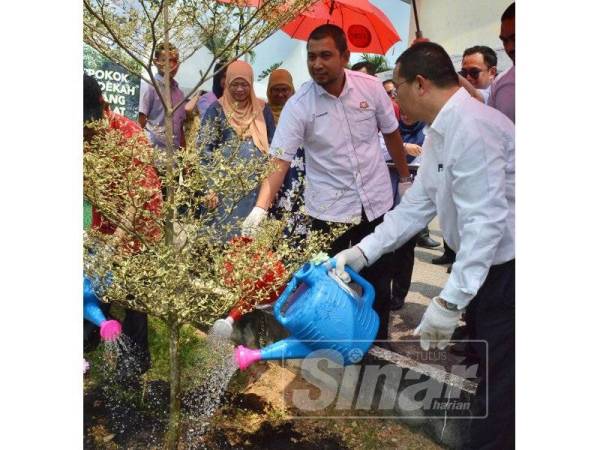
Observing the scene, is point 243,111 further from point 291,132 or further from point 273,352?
point 273,352

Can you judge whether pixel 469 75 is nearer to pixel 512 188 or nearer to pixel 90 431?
pixel 512 188

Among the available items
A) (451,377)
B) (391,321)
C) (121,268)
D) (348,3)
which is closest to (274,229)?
(121,268)

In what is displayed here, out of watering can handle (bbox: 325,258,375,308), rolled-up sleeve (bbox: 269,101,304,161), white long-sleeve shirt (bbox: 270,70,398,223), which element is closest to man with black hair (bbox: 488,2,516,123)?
white long-sleeve shirt (bbox: 270,70,398,223)

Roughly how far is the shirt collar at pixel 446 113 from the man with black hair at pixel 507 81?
69 cm

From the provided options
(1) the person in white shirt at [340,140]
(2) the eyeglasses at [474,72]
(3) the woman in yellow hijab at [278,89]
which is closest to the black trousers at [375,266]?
(1) the person in white shirt at [340,140]

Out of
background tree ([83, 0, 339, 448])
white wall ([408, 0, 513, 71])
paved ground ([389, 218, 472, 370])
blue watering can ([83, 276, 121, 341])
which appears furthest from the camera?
white wall ([408, 0, 513, 71])

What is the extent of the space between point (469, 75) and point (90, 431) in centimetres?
348

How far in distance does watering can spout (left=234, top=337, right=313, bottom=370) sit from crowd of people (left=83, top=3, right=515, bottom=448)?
0.38m

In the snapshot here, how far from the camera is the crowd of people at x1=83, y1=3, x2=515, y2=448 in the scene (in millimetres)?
1945

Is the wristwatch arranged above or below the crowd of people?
below

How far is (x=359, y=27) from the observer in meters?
4.50

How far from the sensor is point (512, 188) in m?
2.00

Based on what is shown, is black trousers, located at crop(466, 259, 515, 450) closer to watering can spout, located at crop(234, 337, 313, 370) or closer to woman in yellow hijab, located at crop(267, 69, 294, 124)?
watering can spout, located at crop(234, 337, 313, 370)

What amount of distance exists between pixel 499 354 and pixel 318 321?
696mm
